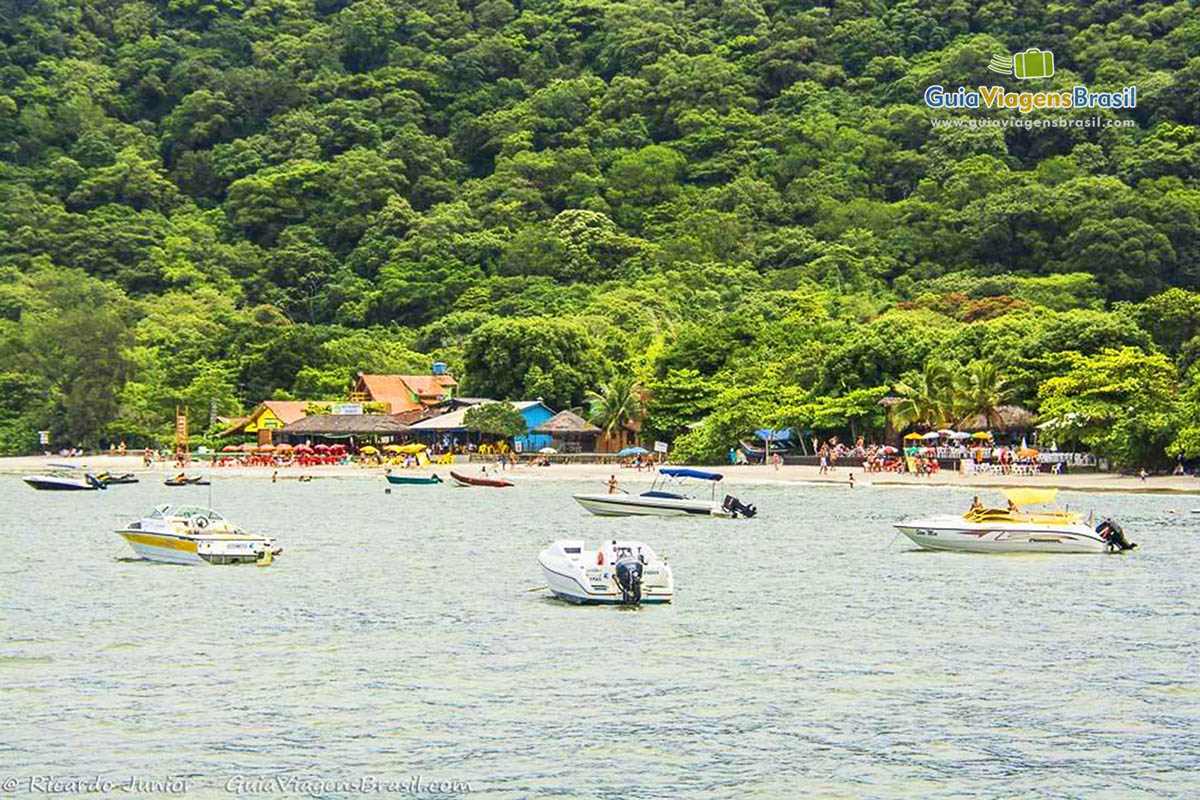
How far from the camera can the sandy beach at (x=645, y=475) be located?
61594 millimetres

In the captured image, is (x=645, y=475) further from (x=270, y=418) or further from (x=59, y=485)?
(x=270, y=418)

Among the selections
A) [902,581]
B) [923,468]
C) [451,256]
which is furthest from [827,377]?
[451,256]

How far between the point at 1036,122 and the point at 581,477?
92348mm

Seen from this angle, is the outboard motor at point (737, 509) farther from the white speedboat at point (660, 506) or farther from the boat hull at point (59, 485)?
the boat hull at point (59, 485)

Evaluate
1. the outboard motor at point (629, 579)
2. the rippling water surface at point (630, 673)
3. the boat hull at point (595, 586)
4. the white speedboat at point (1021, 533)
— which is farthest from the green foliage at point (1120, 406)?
the outboard motor at point (629, 579)

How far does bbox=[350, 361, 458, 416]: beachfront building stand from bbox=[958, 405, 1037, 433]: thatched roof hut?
38.2m

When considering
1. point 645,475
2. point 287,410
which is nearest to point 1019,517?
point 645,475

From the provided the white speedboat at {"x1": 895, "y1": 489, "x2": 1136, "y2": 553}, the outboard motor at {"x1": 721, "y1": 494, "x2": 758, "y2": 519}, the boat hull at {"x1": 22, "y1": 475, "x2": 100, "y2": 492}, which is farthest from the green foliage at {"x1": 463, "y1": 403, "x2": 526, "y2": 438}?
the white speedboat at {"x1": 895, "y1": 489, "x2": 1136, "y2": 553}

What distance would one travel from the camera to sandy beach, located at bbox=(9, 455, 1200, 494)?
6159 cm

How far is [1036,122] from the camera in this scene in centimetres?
15538

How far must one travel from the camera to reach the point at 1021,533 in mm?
40125

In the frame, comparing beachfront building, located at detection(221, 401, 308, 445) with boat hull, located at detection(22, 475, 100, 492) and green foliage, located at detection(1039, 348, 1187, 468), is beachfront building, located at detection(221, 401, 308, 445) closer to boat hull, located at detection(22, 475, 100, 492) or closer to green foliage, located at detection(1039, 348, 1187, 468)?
boat hull, located at detection(22, 475, 100, 492)

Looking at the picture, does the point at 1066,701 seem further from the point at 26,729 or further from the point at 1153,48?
the point at 1153,48

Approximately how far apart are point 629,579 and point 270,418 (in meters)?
72.9
